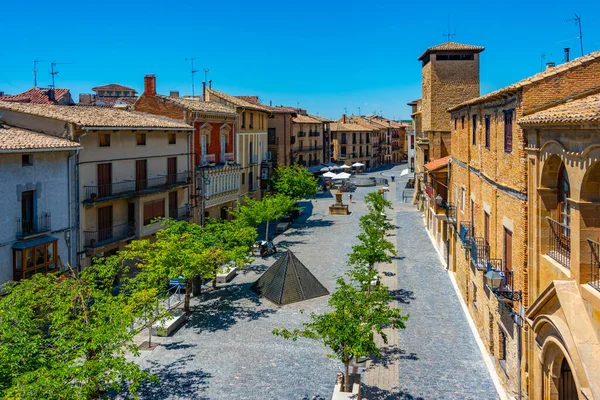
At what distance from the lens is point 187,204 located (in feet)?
118

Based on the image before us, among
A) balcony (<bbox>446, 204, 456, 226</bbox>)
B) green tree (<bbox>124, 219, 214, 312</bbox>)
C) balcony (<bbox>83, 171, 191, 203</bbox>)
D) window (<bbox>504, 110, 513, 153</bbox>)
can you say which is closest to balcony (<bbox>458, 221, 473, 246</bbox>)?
balcony (<bbox>446, 204, 456, 226</bbox>)

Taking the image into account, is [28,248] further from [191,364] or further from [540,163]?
[540,163]

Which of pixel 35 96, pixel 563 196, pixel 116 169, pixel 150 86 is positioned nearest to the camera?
pixel 563 196

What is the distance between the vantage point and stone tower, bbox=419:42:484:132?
4084 cm

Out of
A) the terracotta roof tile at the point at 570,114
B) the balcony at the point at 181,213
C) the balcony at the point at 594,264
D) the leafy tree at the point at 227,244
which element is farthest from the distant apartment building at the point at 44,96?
the balcony at the point at 594,264

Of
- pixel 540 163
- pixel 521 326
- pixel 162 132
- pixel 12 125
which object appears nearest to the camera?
pixel 540 163

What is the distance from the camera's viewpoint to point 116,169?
2906 centimetres

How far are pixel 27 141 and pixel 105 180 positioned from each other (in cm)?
627

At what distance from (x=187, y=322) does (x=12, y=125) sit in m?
12.5

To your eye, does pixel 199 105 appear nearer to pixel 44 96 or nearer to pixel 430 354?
pixel 44 96

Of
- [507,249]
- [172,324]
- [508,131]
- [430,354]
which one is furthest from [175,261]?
[508,131]

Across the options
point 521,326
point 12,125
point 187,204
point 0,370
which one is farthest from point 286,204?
point 0,370

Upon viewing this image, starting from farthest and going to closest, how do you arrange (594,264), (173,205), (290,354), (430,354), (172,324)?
1. (173,205)
2. (172,324)
3. (290,354)
4. (430,354)
5. (594,264)

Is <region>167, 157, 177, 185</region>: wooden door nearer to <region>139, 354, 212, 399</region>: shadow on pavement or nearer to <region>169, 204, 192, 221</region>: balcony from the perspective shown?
<region>169, 204, 192, 221</region>: balcony
